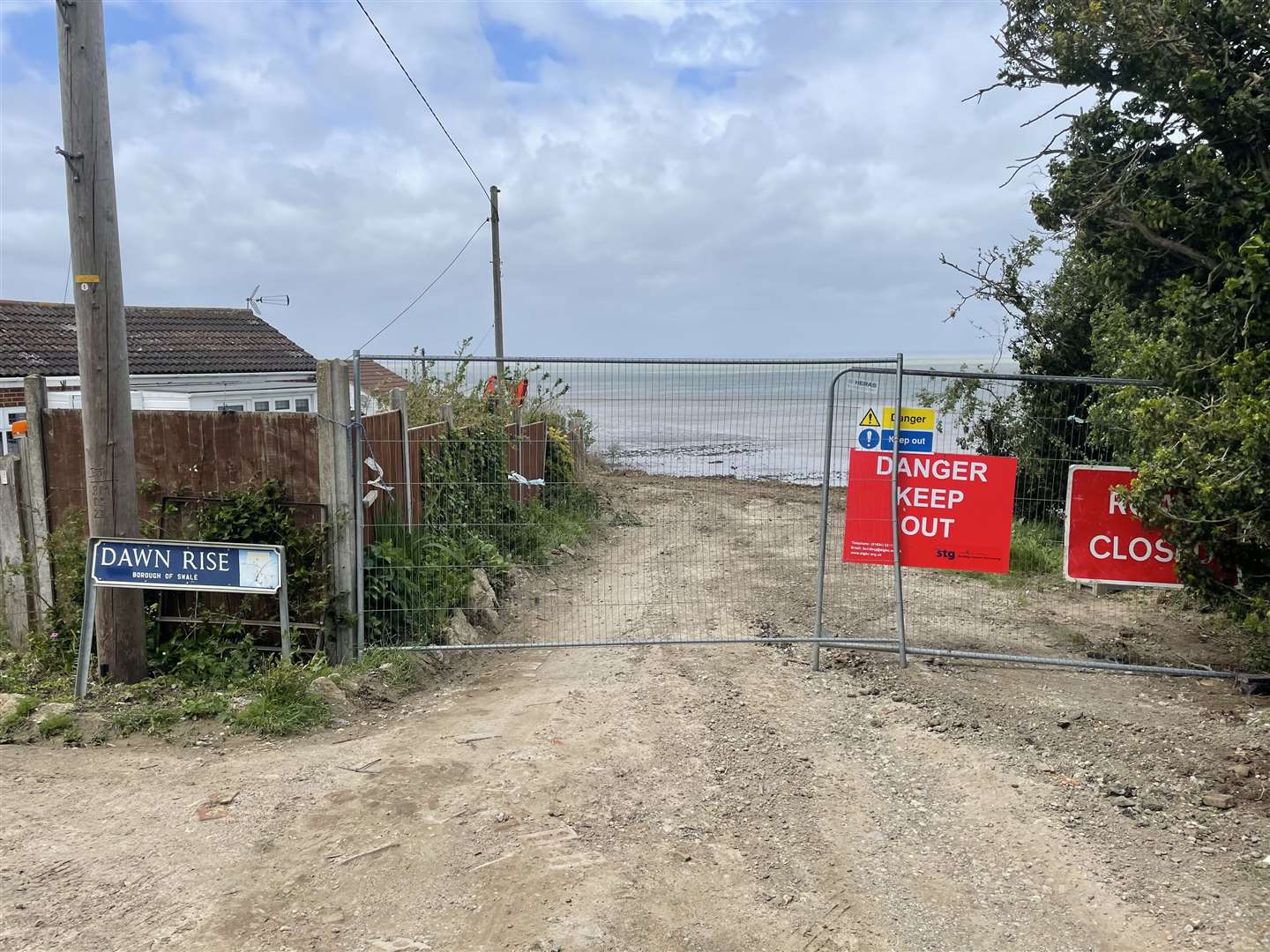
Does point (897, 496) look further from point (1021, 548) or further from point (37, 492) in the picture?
point (37, 492)

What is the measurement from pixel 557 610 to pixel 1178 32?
7009 millimetres

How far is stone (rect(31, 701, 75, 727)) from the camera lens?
5.69 meters

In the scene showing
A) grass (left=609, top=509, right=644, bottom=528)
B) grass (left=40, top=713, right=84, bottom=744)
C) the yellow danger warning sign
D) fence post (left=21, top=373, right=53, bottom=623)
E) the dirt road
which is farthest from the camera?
grass (left=609, top=509, right=644, bottom=528)

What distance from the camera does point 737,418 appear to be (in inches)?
260

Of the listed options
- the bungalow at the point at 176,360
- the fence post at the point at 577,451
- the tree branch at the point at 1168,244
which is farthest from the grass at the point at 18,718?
the bungalow at the point at 176,360

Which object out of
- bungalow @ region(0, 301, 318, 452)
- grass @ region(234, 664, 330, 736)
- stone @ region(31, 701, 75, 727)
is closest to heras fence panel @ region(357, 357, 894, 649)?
grass @ region(234, 664, 330, 736)

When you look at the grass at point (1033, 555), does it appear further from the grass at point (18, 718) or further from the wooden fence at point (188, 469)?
the grass at point (18, 718)

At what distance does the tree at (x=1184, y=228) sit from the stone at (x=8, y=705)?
296 inches

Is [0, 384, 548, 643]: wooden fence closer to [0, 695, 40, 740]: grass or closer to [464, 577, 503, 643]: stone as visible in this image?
[464, 577, 503, 643]: stone

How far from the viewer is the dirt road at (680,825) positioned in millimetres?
3629

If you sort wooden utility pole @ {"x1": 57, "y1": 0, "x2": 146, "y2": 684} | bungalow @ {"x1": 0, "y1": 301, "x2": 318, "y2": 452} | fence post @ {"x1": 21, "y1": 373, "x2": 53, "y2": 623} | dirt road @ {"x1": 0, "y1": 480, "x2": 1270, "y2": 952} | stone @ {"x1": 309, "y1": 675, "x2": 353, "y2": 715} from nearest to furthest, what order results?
dirt road @ {"x1": 0, "y1": 480, "x2": 1270, "y2": 952}, wooden utility pole @ {"x1": 57, "y1": 0, "x2": 146, "y2": 684}, stone @ {"x1": 309, "y1": 675, "x2": 353, "y2": 715}, fence post @ {"x1": 21, "y1": 373, "x2": 53, "y2": 623}, bungalow @ {"x1": 0, "y1": 301, "x2": 318, "y2": 452}

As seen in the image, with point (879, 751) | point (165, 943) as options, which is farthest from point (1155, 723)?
point (165, 943)

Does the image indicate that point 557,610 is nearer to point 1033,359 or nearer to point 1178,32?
point 1178,32

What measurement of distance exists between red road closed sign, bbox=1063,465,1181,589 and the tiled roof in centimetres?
1467
